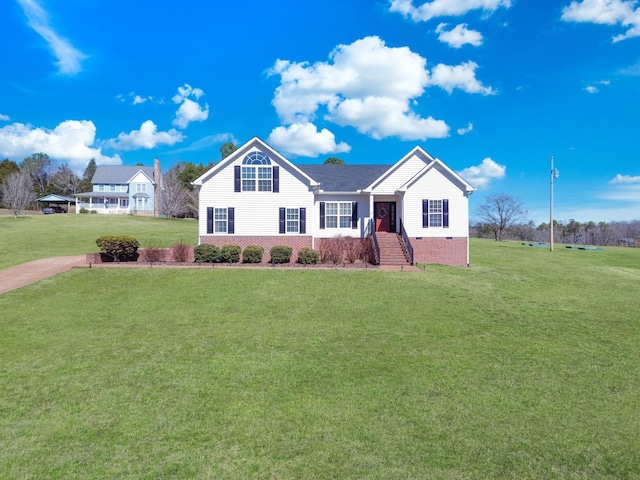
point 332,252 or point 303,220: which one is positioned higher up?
point 303,220

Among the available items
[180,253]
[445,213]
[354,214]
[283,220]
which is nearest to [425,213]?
[445,213]

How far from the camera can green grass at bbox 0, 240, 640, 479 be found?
14.4ft

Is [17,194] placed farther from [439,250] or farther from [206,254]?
[439,250]

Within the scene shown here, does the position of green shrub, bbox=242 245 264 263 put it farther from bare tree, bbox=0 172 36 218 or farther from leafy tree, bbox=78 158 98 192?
leafy tree, bbox=78 158 98 192

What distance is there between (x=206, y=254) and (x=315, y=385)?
1369cm

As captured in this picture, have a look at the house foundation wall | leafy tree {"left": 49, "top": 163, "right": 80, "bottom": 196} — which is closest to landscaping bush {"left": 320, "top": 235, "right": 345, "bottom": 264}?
the house foundation wall

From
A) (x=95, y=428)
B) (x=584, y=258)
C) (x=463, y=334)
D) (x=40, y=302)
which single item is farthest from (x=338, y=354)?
(x=584, y=258)

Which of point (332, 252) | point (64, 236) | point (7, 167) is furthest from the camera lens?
point (7, 167)

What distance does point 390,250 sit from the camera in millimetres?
20766

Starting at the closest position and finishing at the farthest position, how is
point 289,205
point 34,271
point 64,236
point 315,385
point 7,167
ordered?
point 315,385 → point 34,271 → point 289,205 → point 64,236 → point 7,167

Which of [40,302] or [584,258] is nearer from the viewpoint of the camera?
[40,302]

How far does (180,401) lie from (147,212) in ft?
190

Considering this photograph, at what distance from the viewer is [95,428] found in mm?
4984

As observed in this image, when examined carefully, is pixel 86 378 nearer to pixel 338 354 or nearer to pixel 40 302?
pixel 338 354
